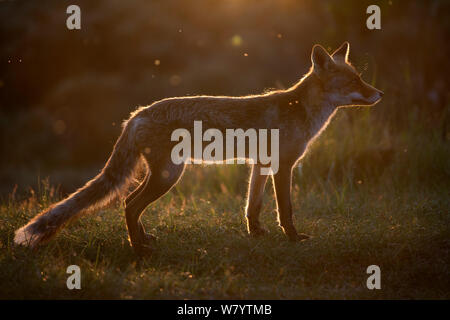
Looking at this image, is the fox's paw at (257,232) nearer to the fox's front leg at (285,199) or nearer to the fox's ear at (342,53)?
the fox's front leg at (285,199)

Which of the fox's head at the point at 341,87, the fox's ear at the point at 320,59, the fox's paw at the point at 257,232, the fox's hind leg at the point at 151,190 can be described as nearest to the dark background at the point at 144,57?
the fox's head at the point at 341,87

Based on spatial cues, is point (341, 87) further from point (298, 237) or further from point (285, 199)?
point (298, 237)

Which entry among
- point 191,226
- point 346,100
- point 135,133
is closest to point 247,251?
point 191,226

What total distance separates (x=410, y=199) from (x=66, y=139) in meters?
14.6

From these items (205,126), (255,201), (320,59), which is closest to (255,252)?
(255,201)

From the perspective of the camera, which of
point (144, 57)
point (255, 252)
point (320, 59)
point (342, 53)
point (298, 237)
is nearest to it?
point (255, 252)

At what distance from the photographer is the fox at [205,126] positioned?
466 cm

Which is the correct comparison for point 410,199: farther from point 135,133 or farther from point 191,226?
point 135,133

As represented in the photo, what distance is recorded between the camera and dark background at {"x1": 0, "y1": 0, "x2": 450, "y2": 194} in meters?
14.7

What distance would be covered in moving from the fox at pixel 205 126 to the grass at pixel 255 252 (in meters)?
0.25

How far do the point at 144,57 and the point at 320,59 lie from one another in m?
17.4

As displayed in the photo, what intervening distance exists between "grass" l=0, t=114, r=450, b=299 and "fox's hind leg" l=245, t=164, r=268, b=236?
0.59 feet

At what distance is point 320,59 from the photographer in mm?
5215
